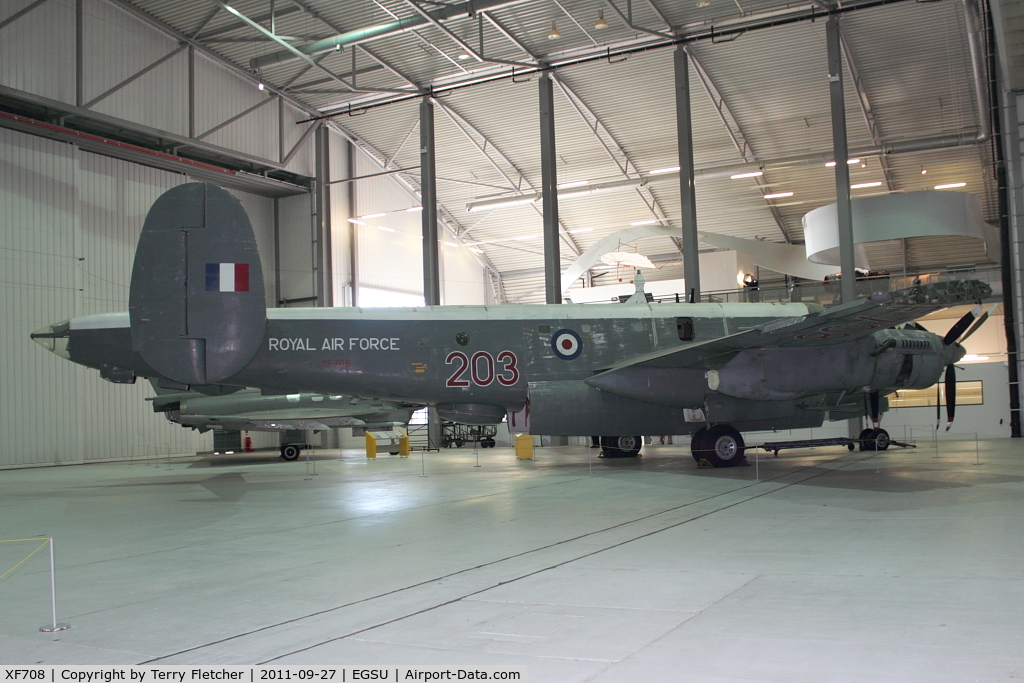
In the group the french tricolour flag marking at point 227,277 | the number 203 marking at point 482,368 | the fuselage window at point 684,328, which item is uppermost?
the french tricolour flag marking at point 227,277

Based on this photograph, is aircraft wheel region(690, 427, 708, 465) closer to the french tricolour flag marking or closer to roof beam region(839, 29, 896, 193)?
the french tricolour flag marking

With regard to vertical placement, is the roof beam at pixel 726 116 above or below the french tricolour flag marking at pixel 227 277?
above

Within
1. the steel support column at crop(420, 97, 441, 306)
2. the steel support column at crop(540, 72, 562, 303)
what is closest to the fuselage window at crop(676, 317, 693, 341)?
the steel support column at crop(540, 72, 562, 303)

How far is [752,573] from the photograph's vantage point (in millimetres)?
6059

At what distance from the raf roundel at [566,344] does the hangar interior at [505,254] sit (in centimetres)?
255

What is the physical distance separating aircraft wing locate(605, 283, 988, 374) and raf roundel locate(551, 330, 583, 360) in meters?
0.89

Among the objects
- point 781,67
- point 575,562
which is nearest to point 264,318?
point 575,562

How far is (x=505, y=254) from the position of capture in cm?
4681

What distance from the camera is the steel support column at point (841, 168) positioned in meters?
24.6

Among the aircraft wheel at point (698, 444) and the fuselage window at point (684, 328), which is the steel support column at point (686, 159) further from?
the aircraft wheel at point (698, 444)

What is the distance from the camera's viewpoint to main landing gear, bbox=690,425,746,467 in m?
15.6

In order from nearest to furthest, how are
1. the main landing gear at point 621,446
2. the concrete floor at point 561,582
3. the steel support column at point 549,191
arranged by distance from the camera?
the concrete floor at point 561,582 < the main landing gear at point 621,446 < the steel support column at point 549,191

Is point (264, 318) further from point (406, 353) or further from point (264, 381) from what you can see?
point (406, 353)

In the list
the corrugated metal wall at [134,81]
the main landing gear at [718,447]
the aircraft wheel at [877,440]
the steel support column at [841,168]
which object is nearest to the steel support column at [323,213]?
the corrugated metal wall at [134,81]
